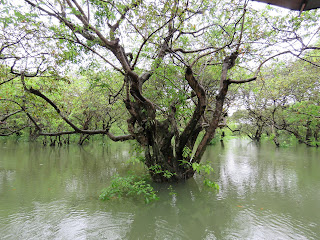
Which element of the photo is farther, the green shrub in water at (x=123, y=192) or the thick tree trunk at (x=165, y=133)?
the thick tree trunk at (x=165, y=133)

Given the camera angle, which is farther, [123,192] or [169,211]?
[123,192]

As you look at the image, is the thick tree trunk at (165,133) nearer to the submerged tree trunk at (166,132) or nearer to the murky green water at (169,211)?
the submerged tree trunk at (166,132)

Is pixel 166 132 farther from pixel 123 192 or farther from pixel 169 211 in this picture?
pixel 169 211

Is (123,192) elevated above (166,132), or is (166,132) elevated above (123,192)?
(166,132)

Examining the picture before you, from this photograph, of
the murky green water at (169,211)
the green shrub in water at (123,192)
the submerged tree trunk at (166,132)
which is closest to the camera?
the murky green water at (169,211)

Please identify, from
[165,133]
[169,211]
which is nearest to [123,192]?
[169,211]

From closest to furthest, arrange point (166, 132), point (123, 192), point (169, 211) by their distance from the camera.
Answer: point (169, 211) < point (123, 192) < point (166, 132)

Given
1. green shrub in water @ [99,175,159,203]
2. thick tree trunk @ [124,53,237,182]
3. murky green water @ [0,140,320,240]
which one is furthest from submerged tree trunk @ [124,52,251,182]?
green shrub in water @ [99,175,159,203]

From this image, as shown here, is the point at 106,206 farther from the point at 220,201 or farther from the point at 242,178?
the point at 242,178

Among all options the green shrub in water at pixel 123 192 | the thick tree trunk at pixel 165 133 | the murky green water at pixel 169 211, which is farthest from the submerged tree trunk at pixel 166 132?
the green shrub in water at pixel 123 192

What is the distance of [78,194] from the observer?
5.66m

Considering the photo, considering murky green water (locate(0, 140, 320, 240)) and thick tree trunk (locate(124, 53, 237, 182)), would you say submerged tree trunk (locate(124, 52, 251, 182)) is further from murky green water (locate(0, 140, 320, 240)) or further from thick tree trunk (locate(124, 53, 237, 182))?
murky green water (locate(0, 140, 320, 240))

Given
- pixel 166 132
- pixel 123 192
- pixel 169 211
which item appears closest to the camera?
pixel 169 211

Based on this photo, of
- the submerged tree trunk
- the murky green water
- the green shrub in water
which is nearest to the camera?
the murky green water
